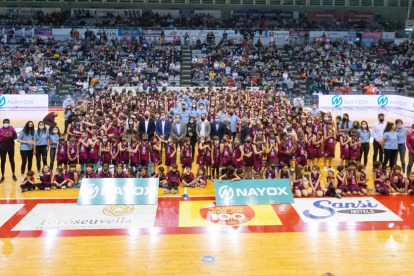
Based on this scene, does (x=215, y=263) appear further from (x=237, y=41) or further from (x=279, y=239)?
(x=237, y=41)

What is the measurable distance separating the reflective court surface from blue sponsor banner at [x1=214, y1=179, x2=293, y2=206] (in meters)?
0.21

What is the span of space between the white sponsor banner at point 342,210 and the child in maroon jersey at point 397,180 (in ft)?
3.18

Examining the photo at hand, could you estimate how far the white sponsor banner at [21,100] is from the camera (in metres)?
27.2

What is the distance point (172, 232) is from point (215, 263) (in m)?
1.53

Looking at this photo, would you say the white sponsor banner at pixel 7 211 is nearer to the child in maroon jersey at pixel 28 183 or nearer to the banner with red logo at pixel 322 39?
the child in maroon jersey at pixel 28 183

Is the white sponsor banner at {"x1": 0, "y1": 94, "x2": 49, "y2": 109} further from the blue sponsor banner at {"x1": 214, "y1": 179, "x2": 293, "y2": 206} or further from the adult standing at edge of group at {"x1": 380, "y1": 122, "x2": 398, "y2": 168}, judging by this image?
the adult standing at edge of group at {"x1": 380, "y1": 122, "x2": 398, "y2": 168}

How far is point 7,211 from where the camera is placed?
9031mm

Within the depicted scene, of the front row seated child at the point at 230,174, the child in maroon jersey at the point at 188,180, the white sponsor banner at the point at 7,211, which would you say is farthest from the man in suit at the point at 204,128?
the white sponsor banner at the point at 7,211

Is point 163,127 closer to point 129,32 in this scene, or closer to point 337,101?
point 337,101

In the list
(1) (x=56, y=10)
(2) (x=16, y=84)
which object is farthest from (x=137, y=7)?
(2) (x=16, y=84)

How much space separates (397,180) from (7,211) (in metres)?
10.1

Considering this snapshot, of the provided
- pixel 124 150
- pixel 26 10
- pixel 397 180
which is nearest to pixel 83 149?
pixel 124 150

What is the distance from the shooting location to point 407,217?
345 inches

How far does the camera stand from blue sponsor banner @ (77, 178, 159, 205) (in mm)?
9430
